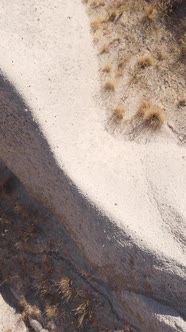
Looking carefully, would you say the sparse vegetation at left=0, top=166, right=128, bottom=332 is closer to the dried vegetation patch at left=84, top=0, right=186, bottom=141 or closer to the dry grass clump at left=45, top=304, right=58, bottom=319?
the dry grass clump at left=45, top=304, right=58, bottom=319

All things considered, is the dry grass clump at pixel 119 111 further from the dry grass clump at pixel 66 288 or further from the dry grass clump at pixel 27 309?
the dry grass clump at pixel 27 309

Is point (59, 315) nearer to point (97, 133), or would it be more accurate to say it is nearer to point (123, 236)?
point (123, 236)

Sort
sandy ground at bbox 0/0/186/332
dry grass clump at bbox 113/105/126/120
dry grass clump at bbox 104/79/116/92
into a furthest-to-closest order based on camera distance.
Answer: dry grass clump at bbox 104/79/116/92 < dry grass clump at bbox 113/105/126/120 < sandy ground at bbox 0/0/186/332

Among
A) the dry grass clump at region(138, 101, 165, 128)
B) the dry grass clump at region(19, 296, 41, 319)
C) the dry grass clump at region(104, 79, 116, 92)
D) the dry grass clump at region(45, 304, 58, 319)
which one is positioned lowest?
the dry grass clump at region(19, 296, 41, 319)

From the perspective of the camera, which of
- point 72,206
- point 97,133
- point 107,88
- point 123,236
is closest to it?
point 123,236

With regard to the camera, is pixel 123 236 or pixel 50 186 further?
pixel 50 186

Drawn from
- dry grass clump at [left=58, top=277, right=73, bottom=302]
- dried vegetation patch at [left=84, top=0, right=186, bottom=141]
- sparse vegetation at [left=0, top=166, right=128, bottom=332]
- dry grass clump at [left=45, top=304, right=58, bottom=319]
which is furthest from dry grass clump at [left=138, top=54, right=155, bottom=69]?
dry grass clump at [left=45, top=304, right=58, bottom=319]

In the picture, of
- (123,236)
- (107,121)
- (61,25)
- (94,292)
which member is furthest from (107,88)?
(94,292)
